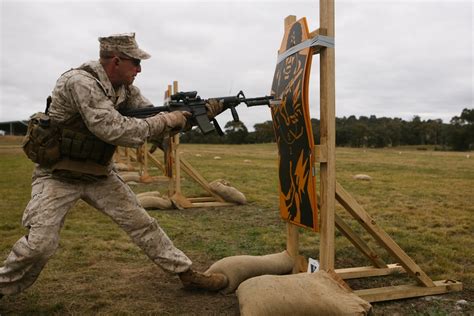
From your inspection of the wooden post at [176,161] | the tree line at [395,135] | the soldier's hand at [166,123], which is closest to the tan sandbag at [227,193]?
the wooden post at [176,161]

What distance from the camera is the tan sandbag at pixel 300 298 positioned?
3322 mm

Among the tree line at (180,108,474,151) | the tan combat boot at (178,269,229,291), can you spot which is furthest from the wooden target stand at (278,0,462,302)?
the tree line at (180,108,474,151)

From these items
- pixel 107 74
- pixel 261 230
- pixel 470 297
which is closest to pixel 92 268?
pixel 107 74

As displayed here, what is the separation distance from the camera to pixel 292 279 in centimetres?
360

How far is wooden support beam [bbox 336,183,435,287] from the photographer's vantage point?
395cm

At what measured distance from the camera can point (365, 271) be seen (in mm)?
4793

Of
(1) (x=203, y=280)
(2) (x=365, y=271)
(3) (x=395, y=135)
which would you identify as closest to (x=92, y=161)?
(1) (x=203, y=280)

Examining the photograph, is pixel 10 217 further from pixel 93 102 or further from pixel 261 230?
pixel 93 102

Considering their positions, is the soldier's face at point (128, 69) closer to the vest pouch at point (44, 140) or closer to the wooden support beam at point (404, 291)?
the vest pouch at point (44, 140)

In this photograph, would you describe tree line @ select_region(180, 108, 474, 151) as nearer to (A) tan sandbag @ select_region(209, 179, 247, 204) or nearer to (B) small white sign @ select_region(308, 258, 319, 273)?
(A) tan sandbag @ select_region(209, 179, 247, 204)

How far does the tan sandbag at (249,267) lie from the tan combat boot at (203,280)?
0.08 m

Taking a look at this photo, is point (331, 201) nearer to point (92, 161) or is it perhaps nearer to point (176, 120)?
point (176, 120)

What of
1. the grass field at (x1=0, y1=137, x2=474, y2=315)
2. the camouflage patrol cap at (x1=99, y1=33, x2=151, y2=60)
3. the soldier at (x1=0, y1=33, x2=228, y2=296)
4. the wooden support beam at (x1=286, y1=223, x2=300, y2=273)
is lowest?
the grass field at (x1=0, y1=137, x2=474, y2=315)

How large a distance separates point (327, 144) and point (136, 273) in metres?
2.73
